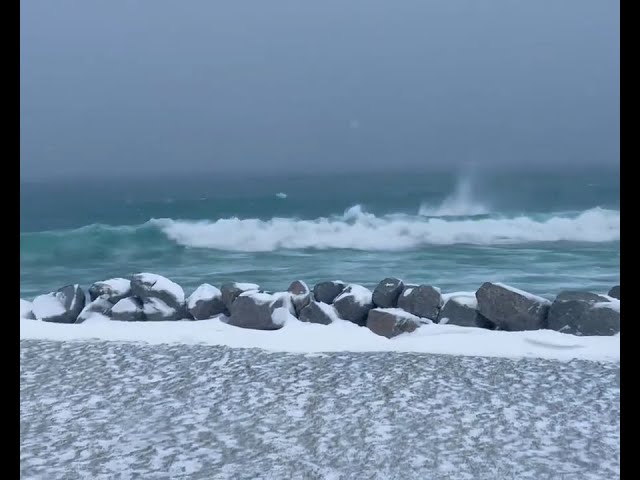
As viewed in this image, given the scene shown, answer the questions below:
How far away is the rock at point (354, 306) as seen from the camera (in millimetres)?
5543

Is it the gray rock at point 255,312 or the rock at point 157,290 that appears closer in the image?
the gray rock at point 255,312

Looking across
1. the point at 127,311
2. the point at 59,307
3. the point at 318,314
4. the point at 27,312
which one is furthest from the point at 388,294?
the point at 27,312

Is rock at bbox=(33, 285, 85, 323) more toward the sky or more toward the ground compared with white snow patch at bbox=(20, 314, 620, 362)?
more toward the sky

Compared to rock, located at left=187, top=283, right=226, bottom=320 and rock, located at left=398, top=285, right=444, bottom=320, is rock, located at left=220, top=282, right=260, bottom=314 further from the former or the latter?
rock, located at left=398, top=285, right=444, bottom=320

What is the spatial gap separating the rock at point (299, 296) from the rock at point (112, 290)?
4.78 feet

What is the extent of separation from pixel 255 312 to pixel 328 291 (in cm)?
77

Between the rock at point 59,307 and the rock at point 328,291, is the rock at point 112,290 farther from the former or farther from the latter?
the rock at point 328,291

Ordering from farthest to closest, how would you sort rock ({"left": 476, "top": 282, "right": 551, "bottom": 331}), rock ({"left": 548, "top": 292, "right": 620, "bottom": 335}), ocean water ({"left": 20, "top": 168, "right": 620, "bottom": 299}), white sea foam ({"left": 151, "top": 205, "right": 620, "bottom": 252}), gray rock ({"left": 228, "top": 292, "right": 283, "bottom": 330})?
1. white sea foam ({"left": 151, "top": 205, "right": 620, "bottom": 252})
2. ocean water ({"left": 20, "top": 168, "right": 620, "bottom": 299})
3. gray rock ({"left": 228, "top": 292, "right": 283, "bottom": 330})
4. rock ({"left": 476, "top": 282, "right": 551, "bottom": 331})
5. rock ({"left": 548, "top": 292, "right": 620, "bottom": 335})

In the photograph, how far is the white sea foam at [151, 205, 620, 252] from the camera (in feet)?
48.9

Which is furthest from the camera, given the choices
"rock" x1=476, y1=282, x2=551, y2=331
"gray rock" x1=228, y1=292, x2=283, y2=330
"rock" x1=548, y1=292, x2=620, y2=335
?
"gray rock" x1=228, y1=292, x2=283, y2=330

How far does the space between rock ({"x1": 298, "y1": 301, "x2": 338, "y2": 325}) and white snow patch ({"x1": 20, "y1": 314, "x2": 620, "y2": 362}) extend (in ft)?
0.24

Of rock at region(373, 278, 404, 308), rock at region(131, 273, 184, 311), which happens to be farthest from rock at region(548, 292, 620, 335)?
rock at region(131, 273, 184, 311)

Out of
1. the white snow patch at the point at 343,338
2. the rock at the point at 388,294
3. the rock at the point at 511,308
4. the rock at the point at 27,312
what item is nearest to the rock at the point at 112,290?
the white snow patch at the point at 343,338
